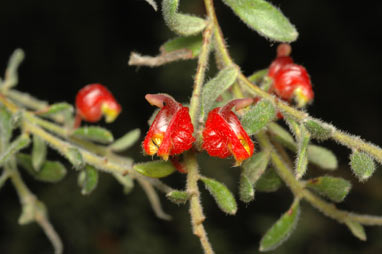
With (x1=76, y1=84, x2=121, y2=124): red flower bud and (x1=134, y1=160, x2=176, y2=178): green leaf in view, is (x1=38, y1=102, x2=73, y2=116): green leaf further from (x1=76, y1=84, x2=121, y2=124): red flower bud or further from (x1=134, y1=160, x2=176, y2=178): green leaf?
(x1=134, y1=160, x2=176, y2=178): green leaf

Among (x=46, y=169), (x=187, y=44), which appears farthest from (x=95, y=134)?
(x=187, y=44)

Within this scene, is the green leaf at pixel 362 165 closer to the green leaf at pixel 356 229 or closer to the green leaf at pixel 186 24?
the green leaf at pixel 356 229

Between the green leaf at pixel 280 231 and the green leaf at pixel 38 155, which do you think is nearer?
the green leaf at pixel 280 231

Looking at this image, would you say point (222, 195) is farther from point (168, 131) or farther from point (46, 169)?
point (46, 169)

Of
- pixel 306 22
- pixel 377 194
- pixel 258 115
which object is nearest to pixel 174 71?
pixel 306 22

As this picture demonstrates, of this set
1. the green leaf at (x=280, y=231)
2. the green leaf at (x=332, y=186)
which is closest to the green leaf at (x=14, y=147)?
the green leaf at (x=280, y=231)

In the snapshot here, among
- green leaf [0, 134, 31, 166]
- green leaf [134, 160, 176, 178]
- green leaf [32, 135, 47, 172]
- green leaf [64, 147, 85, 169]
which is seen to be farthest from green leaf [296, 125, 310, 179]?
green leaf [32, 135, 47, 172]

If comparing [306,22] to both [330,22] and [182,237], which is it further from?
[182,237]
